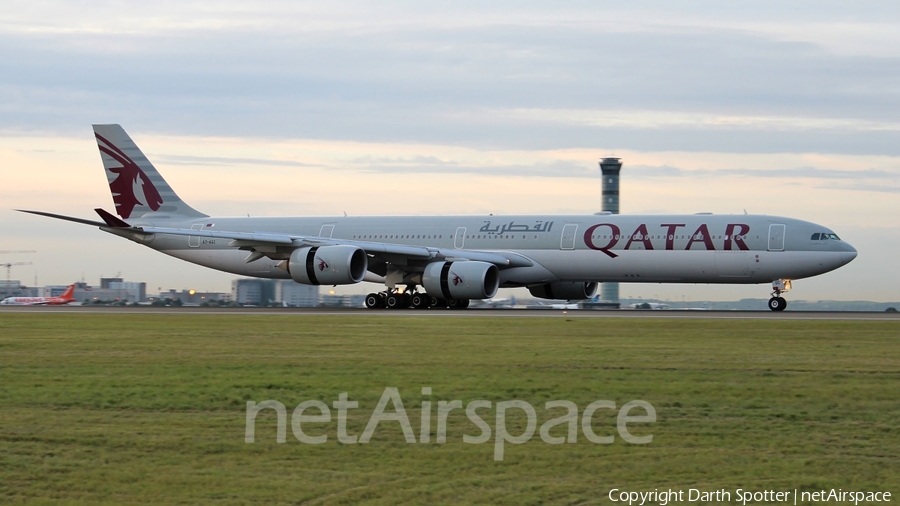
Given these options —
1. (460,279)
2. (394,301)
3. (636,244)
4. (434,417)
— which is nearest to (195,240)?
(394,301)

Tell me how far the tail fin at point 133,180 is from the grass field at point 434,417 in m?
26.8

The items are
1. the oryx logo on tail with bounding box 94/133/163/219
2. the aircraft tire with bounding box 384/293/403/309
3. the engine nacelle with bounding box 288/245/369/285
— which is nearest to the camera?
the engine nacelle with bounding box 288/245/369/285

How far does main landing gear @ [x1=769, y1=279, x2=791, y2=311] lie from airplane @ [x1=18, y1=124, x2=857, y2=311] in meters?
0.03

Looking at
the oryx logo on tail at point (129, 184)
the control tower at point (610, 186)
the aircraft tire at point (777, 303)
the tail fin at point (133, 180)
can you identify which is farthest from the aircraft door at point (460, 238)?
the control tower at point (610, 186)

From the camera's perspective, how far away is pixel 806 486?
8852 mm

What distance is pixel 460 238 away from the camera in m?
41.9

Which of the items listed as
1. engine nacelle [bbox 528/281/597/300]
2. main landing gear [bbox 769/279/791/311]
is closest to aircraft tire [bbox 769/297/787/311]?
main landing gear [bbox 769/279/791/311]

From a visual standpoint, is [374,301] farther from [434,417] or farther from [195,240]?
[434,417]

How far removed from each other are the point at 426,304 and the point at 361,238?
16.5 ft

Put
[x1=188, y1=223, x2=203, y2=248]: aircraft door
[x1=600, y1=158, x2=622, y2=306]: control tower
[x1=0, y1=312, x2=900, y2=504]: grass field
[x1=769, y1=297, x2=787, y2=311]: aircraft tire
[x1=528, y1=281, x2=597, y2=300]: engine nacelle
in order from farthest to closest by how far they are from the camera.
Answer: [x1=600, y1=158, x2=622, y2=306]: control tower → [x1=188, y1=223, x2=203, y2=248]: aircraft door → [x1=528, y1=281, x2=597, y2=300]: engine nacelle → [x1=769, y1=297, x2=787, y2=311]: aircraft tire → [x1=0, y1=312, x2=900, y2=504]: grass field

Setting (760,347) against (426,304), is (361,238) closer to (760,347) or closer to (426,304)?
(426,304)

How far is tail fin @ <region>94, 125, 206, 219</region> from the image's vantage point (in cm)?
4781

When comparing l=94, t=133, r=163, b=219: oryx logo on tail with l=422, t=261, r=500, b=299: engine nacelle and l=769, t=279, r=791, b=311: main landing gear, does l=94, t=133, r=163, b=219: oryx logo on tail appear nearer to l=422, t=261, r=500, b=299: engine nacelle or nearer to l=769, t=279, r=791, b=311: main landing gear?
→ l=422, t=261, r=500, b=299: engine nacelle

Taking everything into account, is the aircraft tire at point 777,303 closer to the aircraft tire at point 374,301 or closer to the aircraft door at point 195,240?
the aircraft tire at point 374,301
